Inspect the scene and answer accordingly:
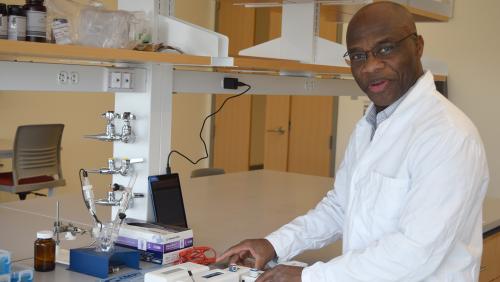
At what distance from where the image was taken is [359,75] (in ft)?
5.64

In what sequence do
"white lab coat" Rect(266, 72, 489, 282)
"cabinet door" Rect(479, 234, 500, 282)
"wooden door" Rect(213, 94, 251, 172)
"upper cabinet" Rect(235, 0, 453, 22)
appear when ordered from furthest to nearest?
"wooden door" Rect(213, 94, 251, 172)
"cabinet door" Rect(479, 234, 500, 282)
"upper cabinet" Rect(235, 0, 453, 22)
"white lab coat" Rect(266, 72, 489, 282)

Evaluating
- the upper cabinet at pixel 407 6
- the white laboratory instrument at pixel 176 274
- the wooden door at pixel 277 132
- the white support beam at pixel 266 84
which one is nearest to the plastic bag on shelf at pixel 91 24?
the white support beam at pixel 266 84

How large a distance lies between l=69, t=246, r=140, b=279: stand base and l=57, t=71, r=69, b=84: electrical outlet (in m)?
0.47

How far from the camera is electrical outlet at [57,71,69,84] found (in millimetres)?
1841

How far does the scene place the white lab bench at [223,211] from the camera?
2293mm

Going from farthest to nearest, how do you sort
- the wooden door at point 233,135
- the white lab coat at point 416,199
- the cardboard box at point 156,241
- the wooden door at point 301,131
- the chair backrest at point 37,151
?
the wooden door at point 233,135, the wooden door at point 301,131, the chair backrest at point 37,151, the cardboard box at point 156,241, the white lab coat at point 416,199

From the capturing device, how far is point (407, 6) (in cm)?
272

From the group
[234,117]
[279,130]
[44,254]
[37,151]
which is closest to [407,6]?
[44,254]

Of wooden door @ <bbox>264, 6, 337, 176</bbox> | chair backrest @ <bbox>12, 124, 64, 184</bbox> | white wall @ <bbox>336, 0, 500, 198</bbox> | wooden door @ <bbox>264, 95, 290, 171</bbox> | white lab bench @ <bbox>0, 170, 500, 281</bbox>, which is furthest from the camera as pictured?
wooden door @ <bbox>264, 95, 290, 171</bbox>

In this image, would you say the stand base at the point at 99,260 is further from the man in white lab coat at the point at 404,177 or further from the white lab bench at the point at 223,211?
the man in white lab coat at the point at 404,177

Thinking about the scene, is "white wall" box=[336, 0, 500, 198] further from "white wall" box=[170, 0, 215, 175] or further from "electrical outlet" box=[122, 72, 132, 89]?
"electrical outlet" box=[122, 72, 132, 89]

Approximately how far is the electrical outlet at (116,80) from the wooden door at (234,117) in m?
4.78

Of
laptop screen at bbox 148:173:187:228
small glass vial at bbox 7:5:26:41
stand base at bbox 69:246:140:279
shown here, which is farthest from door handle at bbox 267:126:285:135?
small glass vial at bbox 7:5:26:41

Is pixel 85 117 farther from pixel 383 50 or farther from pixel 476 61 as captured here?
pixel 383 50
